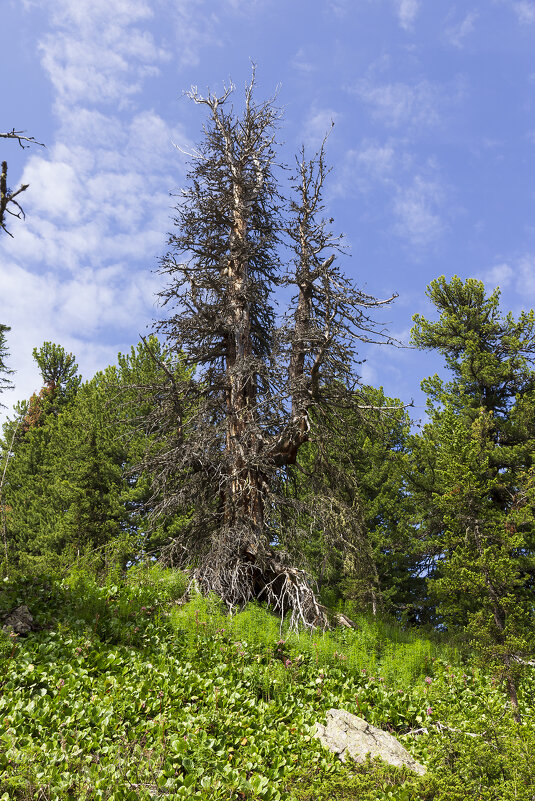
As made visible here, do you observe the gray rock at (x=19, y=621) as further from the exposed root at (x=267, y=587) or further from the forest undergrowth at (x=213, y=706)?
the exposed root at (x=267, y=587)

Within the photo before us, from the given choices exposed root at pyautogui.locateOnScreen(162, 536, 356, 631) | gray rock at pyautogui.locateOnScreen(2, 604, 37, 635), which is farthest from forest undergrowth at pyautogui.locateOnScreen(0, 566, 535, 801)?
exposed root at pyautogui.locateOnScreen(162, 536, 356, 631)

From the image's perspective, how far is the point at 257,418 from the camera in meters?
9.85

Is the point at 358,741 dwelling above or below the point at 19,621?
below

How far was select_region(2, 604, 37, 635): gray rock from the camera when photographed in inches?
248

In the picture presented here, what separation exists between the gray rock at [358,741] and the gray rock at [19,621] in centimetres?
379

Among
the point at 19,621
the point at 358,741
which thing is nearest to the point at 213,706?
the point at 358,741

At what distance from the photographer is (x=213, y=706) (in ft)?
17.1

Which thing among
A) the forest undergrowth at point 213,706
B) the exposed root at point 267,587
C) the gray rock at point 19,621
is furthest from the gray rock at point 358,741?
the gray rock at point 19,621

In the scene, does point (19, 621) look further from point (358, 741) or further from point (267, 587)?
point (358, 741)

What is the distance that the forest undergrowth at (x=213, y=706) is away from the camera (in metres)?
3.92

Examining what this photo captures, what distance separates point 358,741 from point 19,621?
173 inches

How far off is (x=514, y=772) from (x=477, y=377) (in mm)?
13110

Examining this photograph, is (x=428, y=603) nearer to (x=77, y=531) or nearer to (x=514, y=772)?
(x=77, y=531)

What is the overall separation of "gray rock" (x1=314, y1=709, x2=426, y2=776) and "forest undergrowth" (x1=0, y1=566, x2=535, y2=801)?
144 mm
